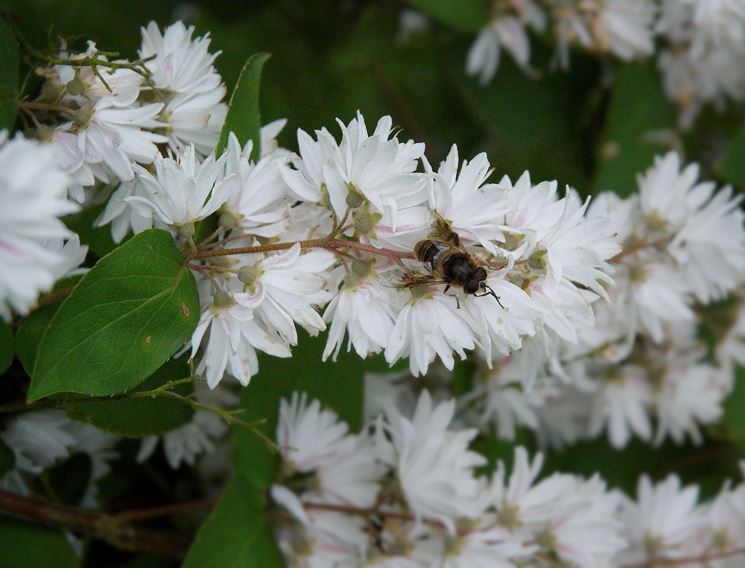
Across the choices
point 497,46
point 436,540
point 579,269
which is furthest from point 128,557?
point 497,46

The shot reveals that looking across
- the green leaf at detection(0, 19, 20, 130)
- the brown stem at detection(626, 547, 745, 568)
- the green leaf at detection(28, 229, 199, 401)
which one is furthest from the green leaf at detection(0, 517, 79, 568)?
the brown stem at detection(626, 547, 745, 568)

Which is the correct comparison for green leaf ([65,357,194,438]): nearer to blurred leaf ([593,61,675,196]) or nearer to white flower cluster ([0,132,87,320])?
white flower cluster ([0,132,87,320])

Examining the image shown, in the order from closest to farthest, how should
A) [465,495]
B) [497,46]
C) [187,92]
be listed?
[187,92], [465,495], [497,46]

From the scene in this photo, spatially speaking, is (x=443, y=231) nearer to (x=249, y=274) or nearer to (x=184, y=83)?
(x=249, y=274)

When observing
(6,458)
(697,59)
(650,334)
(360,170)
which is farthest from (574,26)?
(6,458)

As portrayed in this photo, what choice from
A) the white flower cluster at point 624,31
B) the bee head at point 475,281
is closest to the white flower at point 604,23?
the white flower cluster at point 624,31

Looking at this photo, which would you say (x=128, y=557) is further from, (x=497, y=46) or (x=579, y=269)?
(x=497, y=46)

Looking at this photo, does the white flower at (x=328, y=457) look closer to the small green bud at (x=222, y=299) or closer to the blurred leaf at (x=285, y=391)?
the blurred leaf at (x=285, y=391)
